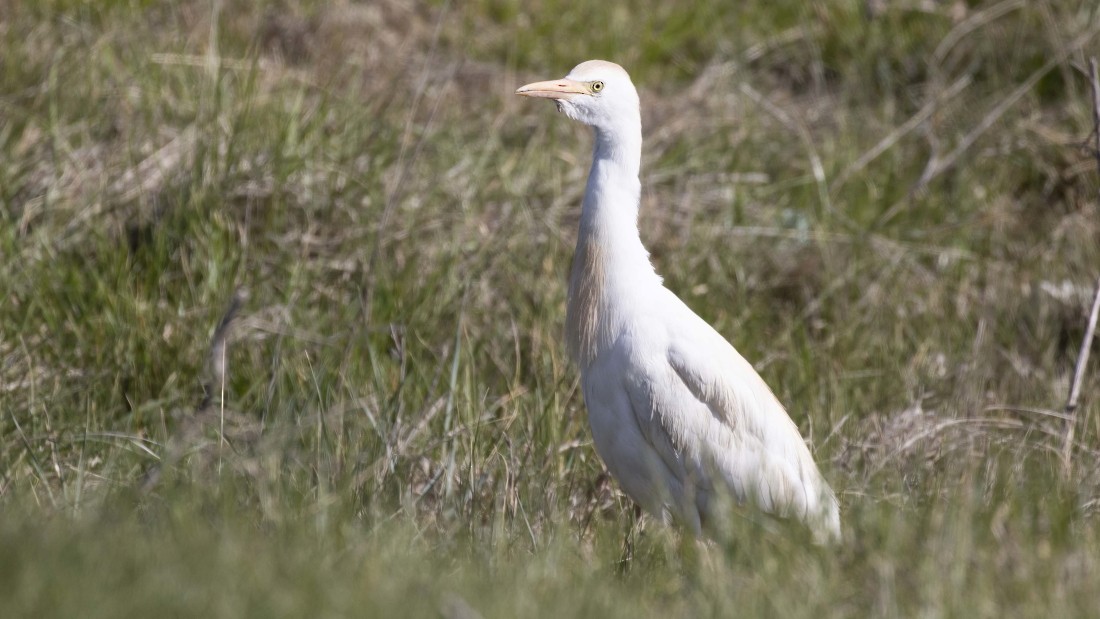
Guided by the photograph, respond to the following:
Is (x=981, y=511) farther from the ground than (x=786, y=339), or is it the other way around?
(x=981, y=511)

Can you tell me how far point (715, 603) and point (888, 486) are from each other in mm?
1452

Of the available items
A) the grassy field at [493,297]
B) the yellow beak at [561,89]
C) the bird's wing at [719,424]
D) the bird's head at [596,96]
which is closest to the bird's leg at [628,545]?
the grassy field at [493,297]

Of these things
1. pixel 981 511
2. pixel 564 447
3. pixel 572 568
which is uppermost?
pixel 981 511

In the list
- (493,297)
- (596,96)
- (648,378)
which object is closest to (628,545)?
(648,378)

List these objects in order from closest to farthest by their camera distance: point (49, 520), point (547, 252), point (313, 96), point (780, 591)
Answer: point (780, 591)
point (49, 520)
point (547, 252)
point (313, 96)

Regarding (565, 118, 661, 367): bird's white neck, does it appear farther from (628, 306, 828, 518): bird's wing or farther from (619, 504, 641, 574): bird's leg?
(619, 504, 641, 574): bird's leg

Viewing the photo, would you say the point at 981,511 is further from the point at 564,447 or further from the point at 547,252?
the point at 547,252

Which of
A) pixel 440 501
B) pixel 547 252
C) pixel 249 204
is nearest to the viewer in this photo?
pixel 440 501

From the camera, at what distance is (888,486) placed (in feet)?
13.6

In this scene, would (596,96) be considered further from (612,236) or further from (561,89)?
(612,236)

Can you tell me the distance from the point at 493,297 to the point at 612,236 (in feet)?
6.61

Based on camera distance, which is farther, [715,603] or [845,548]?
[845,548]

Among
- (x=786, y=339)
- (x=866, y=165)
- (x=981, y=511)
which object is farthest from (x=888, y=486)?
(x=866, y=165)

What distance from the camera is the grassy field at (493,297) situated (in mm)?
2928
